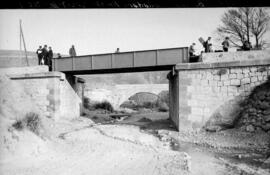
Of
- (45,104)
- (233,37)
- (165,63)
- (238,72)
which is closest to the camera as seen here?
(238,72)

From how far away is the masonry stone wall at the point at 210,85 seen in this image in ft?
35.7

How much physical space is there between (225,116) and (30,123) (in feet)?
28.4

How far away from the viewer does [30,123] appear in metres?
7.64

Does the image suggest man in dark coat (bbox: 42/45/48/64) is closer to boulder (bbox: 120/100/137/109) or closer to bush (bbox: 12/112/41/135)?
bush (bbox: 12/112/41/135)

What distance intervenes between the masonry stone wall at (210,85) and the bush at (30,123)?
22.8 ft

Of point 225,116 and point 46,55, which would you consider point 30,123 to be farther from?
point 46,55

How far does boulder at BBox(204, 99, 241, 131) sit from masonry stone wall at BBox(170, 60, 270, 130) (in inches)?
7.8

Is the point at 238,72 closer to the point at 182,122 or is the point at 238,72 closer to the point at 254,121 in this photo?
the point at 254,121

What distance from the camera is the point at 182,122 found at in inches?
464

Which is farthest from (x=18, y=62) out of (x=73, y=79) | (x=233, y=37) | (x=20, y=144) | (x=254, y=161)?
(x=254, y=161)

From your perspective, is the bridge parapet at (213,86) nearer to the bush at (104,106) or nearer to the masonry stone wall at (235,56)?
the masonry stone wall at (235,56)

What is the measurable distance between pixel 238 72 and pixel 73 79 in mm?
11927

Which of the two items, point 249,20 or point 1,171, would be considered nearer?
point 1,171

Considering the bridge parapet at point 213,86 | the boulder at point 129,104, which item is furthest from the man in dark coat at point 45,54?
the boulder at point 129,104
